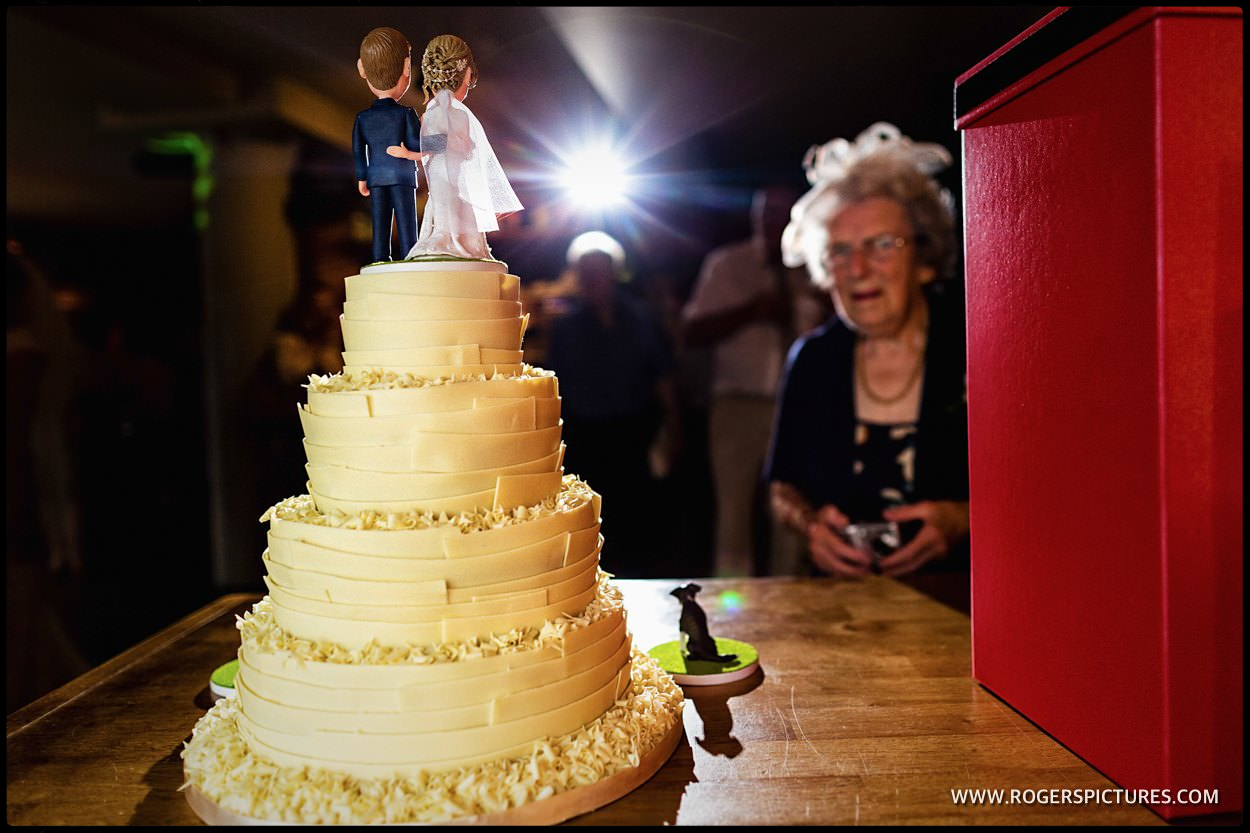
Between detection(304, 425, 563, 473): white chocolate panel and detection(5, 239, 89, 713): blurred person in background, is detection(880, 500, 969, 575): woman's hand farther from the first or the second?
detection(5, 239, 89, 713): blurred person in background

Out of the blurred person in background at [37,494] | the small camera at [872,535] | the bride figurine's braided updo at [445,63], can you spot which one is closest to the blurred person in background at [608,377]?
the small camera at [872,535]

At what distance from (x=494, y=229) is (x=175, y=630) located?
132cm

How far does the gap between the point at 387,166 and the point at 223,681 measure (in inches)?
38.8

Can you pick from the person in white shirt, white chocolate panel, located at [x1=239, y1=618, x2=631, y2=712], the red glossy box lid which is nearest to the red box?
the red glossy box lid

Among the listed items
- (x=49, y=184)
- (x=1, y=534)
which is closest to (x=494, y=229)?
(x=1, y=534)

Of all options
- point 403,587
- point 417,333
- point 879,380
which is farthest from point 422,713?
point 879,380

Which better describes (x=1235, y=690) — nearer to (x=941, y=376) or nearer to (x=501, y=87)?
(x=941, y=376)

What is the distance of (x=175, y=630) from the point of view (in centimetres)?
192

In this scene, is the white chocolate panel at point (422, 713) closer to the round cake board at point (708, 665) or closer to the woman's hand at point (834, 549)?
the round cake board at point (708, 665)

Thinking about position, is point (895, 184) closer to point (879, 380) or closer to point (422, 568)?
point (879, 380)

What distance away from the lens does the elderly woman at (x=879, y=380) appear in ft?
8.74

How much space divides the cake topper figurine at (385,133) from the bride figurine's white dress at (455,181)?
3 cm

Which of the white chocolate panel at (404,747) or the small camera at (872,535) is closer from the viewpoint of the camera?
the white chocolate panel at (404,747)

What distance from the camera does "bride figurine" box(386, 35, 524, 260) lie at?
4.13 feet
